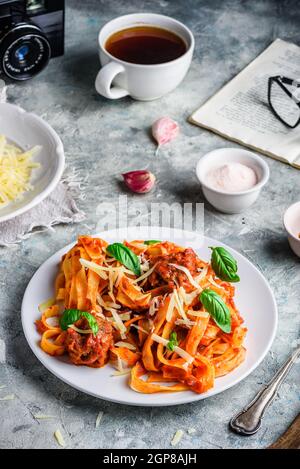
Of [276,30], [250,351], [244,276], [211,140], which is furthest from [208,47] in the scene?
[250,351]

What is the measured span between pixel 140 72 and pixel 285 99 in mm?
455

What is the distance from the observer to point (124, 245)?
1.62m

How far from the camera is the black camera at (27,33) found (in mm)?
2078

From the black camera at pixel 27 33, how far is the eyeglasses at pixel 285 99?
0.65 m

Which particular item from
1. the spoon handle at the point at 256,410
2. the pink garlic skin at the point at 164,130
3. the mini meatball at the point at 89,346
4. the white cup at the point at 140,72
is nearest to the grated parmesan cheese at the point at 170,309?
the mini meatball at the point at 89,346

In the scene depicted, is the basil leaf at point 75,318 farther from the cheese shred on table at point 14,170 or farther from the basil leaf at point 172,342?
the cheese shred on table at point 14,170

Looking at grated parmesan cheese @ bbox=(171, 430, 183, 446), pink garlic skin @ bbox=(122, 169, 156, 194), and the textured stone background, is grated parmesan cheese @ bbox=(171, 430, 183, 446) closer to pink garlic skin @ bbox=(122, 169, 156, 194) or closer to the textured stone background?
the textured stone background

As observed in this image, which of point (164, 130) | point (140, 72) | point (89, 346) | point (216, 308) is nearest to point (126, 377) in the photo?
point (89, 346)

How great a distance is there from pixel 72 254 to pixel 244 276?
0.37 meters

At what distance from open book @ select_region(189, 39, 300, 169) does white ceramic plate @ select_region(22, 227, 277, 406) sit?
0.50 metres

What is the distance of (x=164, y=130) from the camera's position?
212 cm

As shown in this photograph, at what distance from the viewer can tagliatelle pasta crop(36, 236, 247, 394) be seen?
1.44 meters

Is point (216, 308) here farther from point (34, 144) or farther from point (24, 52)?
point (24, 52)

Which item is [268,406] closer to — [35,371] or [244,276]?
[244,276]
